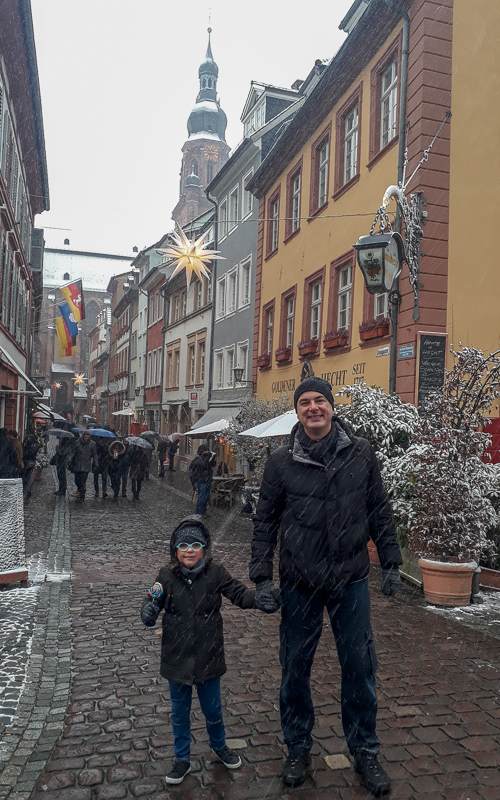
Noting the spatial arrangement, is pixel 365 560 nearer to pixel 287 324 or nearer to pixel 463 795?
pixel 463 795

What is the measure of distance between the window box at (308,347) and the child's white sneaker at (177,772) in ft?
44.5

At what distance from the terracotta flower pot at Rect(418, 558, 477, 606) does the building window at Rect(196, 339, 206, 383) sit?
903 inches

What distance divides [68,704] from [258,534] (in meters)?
1.97

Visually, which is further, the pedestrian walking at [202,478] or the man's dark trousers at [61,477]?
the man's dark trousers at [61,477]

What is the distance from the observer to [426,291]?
38.7 ft

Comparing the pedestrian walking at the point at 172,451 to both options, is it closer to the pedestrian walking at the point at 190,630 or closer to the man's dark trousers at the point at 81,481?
the man's dark trousers at the point at 81,481

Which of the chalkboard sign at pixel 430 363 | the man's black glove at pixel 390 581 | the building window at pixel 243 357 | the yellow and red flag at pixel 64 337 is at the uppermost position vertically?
the yellow and red flag at pixel 64 337

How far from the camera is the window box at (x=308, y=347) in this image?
16594 mm

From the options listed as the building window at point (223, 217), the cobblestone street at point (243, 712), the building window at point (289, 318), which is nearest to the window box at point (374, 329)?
the building window at point (289, 318)

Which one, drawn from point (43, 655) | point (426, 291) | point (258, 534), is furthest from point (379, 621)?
point (426, 291)

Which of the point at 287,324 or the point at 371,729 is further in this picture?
the point at 287,324

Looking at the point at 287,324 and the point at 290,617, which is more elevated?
the point at 287,324

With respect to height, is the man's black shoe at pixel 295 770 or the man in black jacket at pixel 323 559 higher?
the man in black jacket at pixel 323 559

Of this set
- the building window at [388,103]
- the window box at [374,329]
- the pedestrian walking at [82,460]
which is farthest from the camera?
the pedestrian walking at [82,460]
